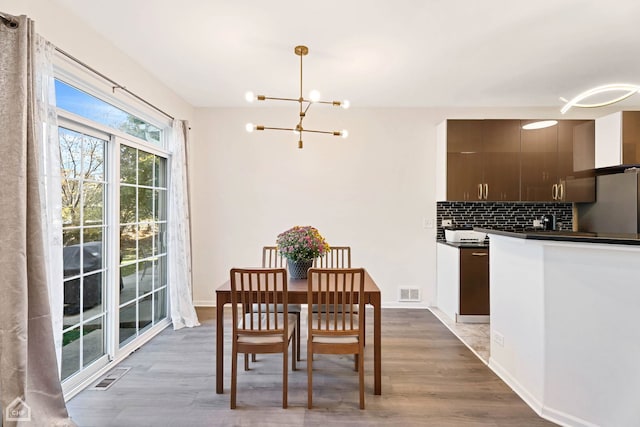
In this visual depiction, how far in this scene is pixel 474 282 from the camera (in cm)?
379

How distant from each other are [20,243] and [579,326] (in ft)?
10.4

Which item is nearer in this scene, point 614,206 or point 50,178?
point 50,178

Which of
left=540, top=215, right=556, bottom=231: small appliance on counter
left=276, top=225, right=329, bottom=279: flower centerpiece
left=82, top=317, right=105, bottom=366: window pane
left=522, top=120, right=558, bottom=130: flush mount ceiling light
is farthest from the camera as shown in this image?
left=540, top=215, right=556, bottom=231: small appliance on counter

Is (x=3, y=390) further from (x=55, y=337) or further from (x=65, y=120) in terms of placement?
Result: (x=65, y=120)

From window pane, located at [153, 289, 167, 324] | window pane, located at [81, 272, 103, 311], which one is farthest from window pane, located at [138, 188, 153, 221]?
window pane, located at [153, 289, 167, 324]

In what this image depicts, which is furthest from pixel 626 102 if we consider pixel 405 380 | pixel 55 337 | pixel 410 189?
pixel 55 337

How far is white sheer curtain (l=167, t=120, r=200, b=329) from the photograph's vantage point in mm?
3652

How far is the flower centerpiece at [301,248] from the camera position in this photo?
9.05ft

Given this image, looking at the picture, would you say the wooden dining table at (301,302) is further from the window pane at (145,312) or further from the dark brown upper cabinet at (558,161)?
the dark brown upper cabinet at (558,161)

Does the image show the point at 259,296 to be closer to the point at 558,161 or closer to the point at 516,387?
the point at 516,387

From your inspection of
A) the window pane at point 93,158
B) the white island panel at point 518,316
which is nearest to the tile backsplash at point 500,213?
the white island panel at point 518,316

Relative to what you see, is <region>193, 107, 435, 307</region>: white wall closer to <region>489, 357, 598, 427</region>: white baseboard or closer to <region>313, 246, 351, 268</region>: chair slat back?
<region>313, 246, 351, 268</region>: chair slat back
